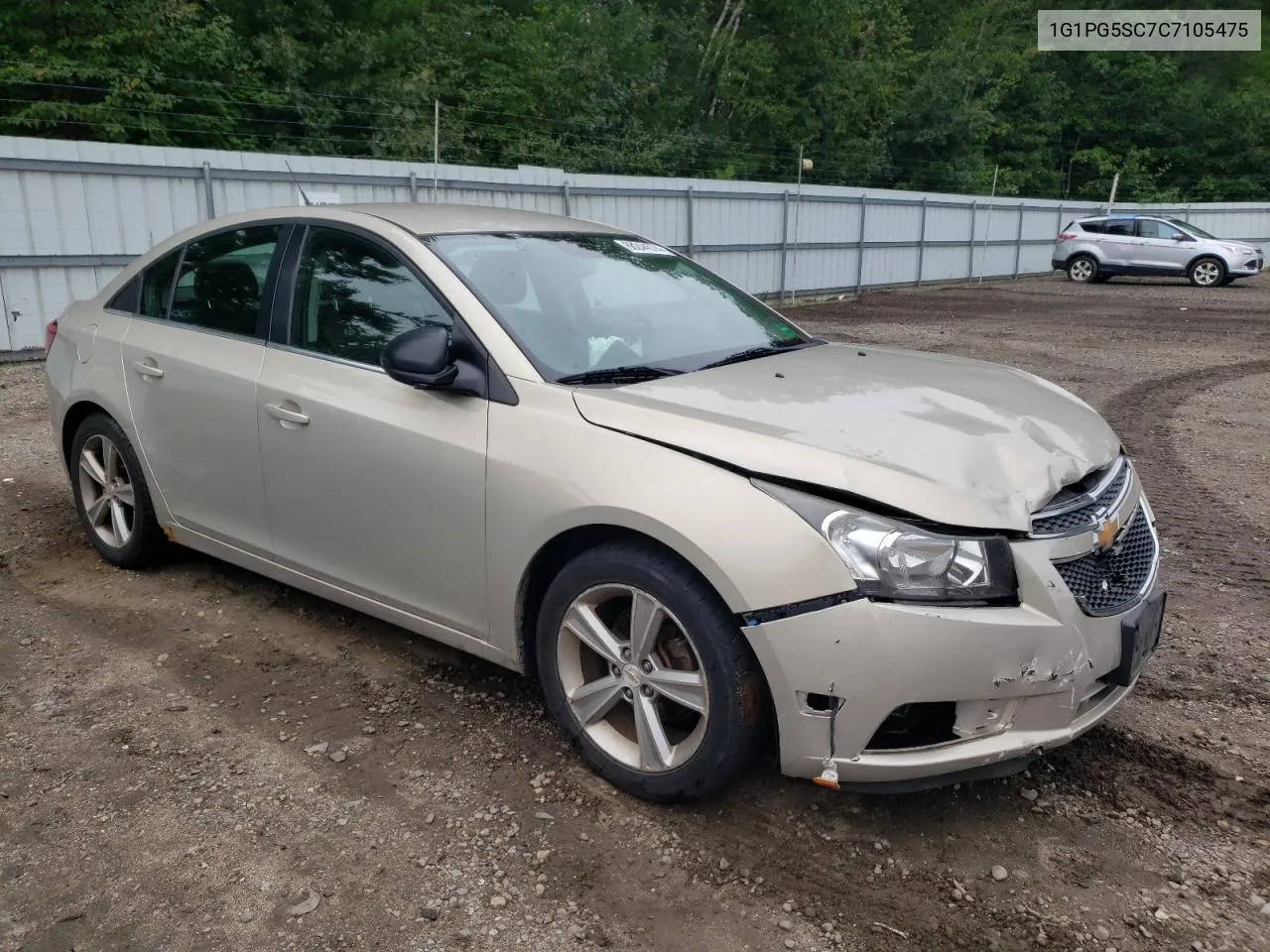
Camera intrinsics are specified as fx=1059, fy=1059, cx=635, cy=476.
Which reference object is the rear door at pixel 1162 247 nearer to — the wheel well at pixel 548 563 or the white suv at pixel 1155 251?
the white suv at pixel 1155 251

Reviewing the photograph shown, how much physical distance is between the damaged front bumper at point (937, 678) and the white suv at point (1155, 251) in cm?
2493

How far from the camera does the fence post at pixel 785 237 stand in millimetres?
20000

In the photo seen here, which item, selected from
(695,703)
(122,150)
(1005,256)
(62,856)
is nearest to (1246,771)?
(695,703)

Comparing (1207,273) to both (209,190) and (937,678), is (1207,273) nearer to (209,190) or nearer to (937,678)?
(209,190)

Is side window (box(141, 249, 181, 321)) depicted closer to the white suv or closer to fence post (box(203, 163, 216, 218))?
fence post (box(203, 163, 216, 218))

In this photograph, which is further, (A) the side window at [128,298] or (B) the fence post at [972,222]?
(B) the fence post at [972,222]

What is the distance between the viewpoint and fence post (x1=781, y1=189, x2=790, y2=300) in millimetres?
20000

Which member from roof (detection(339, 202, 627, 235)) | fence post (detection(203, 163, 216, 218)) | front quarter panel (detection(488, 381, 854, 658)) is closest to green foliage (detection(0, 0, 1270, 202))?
fence post (detection(203, 163, 216, 218))

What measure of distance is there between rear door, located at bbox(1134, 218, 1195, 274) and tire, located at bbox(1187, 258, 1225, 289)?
226 millimetres

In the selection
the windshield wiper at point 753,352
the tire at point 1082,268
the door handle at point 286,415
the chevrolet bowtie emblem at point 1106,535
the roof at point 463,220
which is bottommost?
the tire at point 1082,268

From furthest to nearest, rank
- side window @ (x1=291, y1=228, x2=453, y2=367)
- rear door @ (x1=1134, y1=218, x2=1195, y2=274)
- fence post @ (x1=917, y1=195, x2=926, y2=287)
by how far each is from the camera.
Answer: rear door @ (x1=1134, y1=218, x2=1195, y2=274) → fence post @ (x1=917, y1=195, x2=926, y2=287) → side window @ (x1=291, y1=228, x2=453, y2=367)

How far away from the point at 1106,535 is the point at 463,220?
2.46 meters

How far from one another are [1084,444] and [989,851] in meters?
1.20

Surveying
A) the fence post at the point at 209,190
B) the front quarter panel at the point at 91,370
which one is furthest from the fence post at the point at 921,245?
the front quarter panel at the point at 91,370
